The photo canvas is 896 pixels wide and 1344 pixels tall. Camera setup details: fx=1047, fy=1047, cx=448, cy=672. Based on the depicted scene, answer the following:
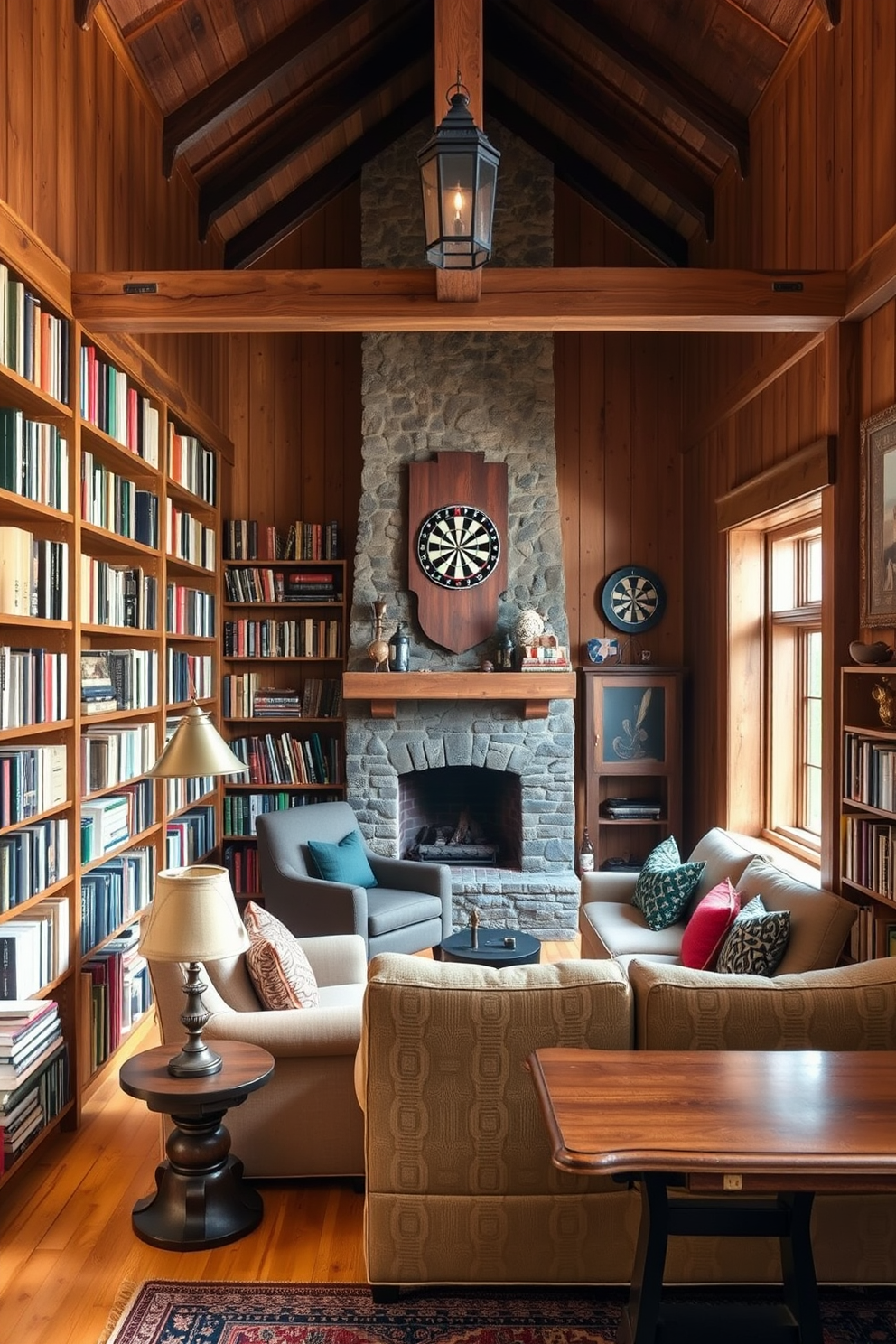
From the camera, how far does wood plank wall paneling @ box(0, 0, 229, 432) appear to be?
3271 millimetres

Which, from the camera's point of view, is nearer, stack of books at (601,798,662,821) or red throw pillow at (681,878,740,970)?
red throw pillow at (681,878,740,970)

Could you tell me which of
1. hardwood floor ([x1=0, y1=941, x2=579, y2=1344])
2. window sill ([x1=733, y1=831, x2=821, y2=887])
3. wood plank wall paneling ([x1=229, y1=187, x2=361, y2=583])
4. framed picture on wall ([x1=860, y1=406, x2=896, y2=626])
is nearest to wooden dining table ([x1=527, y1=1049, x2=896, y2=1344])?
hardwood floor ([x1=0, y1=941, x2=579, y2=1344])

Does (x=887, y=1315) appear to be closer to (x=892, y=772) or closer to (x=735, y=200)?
(x=892, y=772)

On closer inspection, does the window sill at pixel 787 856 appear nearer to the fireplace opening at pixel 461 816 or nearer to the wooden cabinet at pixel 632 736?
the wooden cabinet at pixel 632 736

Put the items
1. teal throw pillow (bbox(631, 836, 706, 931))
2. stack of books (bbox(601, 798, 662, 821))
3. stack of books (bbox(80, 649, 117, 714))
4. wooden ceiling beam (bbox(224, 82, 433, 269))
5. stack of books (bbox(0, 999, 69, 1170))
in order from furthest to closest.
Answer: stack of books (bbox(601, 798, 662, 821)) < wooden ceiling beam (bbox(224, 82, 433, 269)) < teal throw pillow (bbox(631, 836, 706, 931)) < stack of books (bbox(80, 649, 117, 714)) < stack of books (bbox(0, 999, 69, 1170))

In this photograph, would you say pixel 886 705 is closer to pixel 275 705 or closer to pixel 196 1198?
pixel 196 1198

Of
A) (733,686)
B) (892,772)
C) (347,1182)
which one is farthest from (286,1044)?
(733,686)

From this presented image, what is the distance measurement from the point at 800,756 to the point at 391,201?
4207 mm

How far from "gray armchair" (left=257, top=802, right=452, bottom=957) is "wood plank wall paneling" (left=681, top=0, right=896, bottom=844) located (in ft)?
5.83

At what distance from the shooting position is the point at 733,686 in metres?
5.84

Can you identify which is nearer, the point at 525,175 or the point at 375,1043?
the point at 375,1043

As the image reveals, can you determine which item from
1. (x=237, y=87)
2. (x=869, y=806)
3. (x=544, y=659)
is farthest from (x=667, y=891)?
(x=237, y=87)

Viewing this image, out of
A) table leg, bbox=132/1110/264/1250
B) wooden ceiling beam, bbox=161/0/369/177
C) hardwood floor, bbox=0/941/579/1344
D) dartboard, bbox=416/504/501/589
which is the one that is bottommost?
hardwood floor, bbox=0/941/579/1344

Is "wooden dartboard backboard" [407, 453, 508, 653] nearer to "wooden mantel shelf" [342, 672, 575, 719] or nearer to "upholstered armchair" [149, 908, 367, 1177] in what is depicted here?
"wooden mantel shelf" [342, 672, 575, 719]
